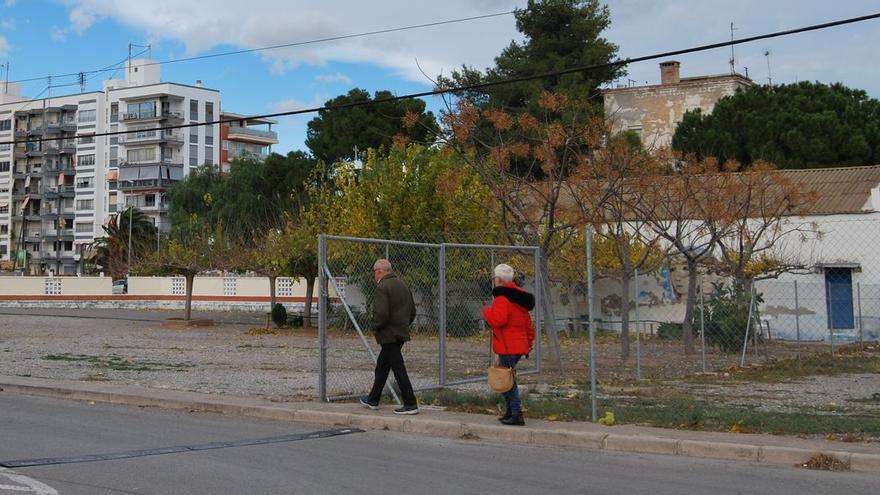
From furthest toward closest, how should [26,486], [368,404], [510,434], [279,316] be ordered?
[279,316], [368,404], [510,434], [26,486]

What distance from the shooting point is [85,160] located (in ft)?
348

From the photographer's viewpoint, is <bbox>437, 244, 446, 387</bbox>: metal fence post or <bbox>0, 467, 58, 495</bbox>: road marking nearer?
<bbox>0, 467, 58, 495</bbox>: road marking

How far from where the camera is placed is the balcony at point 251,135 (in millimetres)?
109125

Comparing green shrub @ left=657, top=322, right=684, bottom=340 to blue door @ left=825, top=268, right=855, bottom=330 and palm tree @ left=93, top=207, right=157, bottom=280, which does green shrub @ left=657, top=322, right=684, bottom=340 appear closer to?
blue door @ left=825, top=268, right=855, bottom=330

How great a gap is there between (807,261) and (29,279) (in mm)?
44531

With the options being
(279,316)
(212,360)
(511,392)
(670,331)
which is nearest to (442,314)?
(511,392)

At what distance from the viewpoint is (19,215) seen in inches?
4294

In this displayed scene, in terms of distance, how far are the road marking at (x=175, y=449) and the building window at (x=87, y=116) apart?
337 feet

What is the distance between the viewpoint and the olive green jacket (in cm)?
1160

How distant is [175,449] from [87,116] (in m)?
105

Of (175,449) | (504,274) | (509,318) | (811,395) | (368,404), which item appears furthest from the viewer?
(811,395)

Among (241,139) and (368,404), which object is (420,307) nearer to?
(368,404)

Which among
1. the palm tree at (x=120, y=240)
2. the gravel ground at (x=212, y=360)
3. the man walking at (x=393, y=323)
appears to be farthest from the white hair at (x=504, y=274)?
the palm tree at (x=120, y=240)

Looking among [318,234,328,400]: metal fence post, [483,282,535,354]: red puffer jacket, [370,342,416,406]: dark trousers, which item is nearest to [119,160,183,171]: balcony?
[318,234,328,400]: metal fence post
